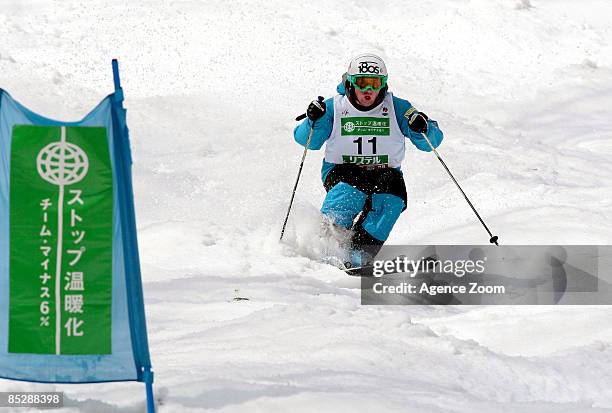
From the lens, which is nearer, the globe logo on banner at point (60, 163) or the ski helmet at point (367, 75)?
the globe logo on banner at point (60, 163)

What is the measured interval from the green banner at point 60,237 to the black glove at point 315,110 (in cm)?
468

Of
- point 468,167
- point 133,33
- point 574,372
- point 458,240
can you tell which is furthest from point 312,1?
point 574,372

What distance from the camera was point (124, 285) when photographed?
12.4ft

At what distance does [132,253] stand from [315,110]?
15.4 feet

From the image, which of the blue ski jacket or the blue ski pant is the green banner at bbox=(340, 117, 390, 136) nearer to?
the blue ski jacket

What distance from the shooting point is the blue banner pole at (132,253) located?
3721 mm

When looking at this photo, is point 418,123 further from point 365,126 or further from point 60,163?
A: point 60,163

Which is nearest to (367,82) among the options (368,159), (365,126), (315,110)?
(365,126)

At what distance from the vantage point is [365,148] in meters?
8.41

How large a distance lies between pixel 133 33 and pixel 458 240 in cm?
930

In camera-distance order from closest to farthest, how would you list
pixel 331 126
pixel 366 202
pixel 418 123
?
pixel 418 123 < pixel 366 202 < pixel 331 126

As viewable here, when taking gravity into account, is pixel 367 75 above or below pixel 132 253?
above

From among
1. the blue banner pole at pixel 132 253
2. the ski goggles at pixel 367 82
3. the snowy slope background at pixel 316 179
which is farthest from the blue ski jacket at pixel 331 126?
the blue banner pole at pixel 132 253

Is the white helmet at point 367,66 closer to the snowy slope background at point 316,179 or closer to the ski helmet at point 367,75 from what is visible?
the ski helmet at point 367,75
